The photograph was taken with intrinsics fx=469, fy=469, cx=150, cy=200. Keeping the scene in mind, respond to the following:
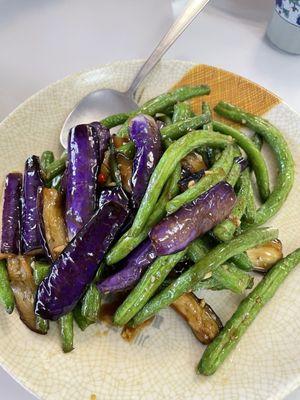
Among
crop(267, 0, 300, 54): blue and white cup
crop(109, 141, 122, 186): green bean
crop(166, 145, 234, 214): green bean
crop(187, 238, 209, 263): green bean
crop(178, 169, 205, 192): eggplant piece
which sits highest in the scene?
crop(267, 0, 300, 54): blue and white cup

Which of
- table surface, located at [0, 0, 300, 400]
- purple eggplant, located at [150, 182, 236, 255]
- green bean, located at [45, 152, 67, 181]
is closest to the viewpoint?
purple eggplant, located at [150, 182, 236, 255]

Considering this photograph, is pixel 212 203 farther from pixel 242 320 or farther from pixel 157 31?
pixel 157 31

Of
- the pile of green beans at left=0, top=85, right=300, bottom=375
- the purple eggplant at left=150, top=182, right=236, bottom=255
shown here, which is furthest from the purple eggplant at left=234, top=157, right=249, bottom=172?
the purple eggplant at left=150, top=182, right=236, bottom=255

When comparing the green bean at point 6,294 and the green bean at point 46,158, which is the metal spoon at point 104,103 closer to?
the green bean at point 46,158

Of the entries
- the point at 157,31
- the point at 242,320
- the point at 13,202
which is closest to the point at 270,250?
the point at 242,320

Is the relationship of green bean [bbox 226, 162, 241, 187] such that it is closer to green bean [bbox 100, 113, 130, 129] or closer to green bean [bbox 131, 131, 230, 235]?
green bean [bbox 131, 131, 230, 235]

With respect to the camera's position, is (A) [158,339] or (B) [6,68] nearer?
(A) [158,339]
